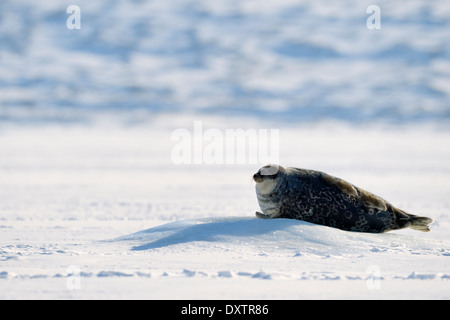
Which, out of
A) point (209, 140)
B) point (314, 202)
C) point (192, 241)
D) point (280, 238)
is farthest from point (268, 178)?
point (209, 140)

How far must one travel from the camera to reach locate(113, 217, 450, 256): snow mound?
529 cm

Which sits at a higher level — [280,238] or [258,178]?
[258,178]

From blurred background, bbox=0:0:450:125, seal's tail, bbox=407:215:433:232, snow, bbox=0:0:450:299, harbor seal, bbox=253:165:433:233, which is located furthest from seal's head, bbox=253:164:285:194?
blurred background, bbox=0:0:450:125

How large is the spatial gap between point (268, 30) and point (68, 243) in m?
47.6

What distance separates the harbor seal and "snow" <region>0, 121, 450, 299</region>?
0.27 m

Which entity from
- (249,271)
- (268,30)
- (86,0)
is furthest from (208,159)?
(86,0)

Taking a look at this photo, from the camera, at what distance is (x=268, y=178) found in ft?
19.7

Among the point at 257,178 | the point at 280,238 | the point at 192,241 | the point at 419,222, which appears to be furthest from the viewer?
the point at 419,222

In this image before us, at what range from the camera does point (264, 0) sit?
198 feet

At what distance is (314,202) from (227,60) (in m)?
42.2

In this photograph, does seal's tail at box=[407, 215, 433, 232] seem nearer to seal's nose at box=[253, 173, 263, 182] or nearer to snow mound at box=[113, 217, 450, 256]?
snow mound at box=[113, 217, 450, 256]

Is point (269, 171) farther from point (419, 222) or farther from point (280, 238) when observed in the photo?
point (419, 222)
